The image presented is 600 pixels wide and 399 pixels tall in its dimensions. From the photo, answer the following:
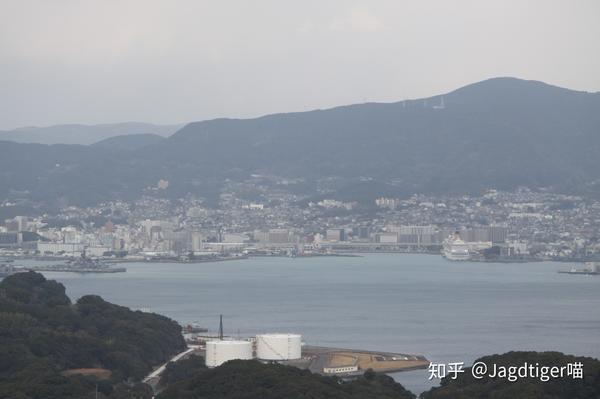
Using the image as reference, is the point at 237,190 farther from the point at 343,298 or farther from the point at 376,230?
the point at 343,298

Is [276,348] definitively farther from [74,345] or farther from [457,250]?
[457,250]

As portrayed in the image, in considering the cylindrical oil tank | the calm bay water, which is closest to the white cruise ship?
the calm bay water

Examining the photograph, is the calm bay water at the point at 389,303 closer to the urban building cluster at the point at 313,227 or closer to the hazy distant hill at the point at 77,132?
the urban building cluster at the point at 313,227

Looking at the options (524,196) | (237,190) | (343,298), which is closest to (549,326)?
(343,298)

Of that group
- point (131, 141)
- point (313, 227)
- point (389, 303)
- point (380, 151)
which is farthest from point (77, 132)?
point (389, 303)

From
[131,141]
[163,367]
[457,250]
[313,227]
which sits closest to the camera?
[163,367]

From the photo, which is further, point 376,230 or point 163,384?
point 376,230
